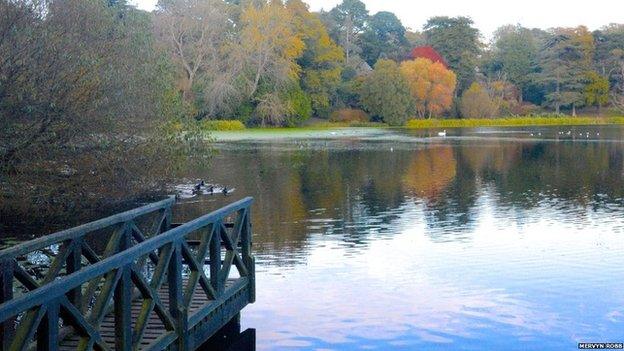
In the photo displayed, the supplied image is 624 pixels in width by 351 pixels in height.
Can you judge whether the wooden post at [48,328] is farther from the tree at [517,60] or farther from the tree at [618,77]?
the tree at [618,77]

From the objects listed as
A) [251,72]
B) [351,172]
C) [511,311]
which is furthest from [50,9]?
[251,72]

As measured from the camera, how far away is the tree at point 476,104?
8431cm

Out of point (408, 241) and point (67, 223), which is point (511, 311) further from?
point (67, 223)

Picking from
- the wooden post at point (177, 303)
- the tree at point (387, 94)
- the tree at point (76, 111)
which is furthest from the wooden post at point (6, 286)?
the tree at point (387, 94)

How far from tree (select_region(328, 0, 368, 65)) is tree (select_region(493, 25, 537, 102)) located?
17.2 meters

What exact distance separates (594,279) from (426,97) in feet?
231

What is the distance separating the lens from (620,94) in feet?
303

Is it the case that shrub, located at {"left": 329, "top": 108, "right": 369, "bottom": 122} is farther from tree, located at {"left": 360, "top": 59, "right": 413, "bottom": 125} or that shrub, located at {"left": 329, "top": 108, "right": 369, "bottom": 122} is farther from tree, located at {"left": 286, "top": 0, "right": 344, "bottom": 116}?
tree, located at {"left": 286, "top": 0, "right": 344, "bottom": 116}

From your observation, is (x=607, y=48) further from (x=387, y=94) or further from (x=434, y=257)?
(x=434, y=257)

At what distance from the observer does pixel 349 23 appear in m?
91.2

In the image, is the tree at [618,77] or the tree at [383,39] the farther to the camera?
the tree at [383,39]

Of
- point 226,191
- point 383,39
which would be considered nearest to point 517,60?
point 383,39

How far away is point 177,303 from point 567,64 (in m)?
90.2

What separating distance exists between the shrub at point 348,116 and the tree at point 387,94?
0.97 m
